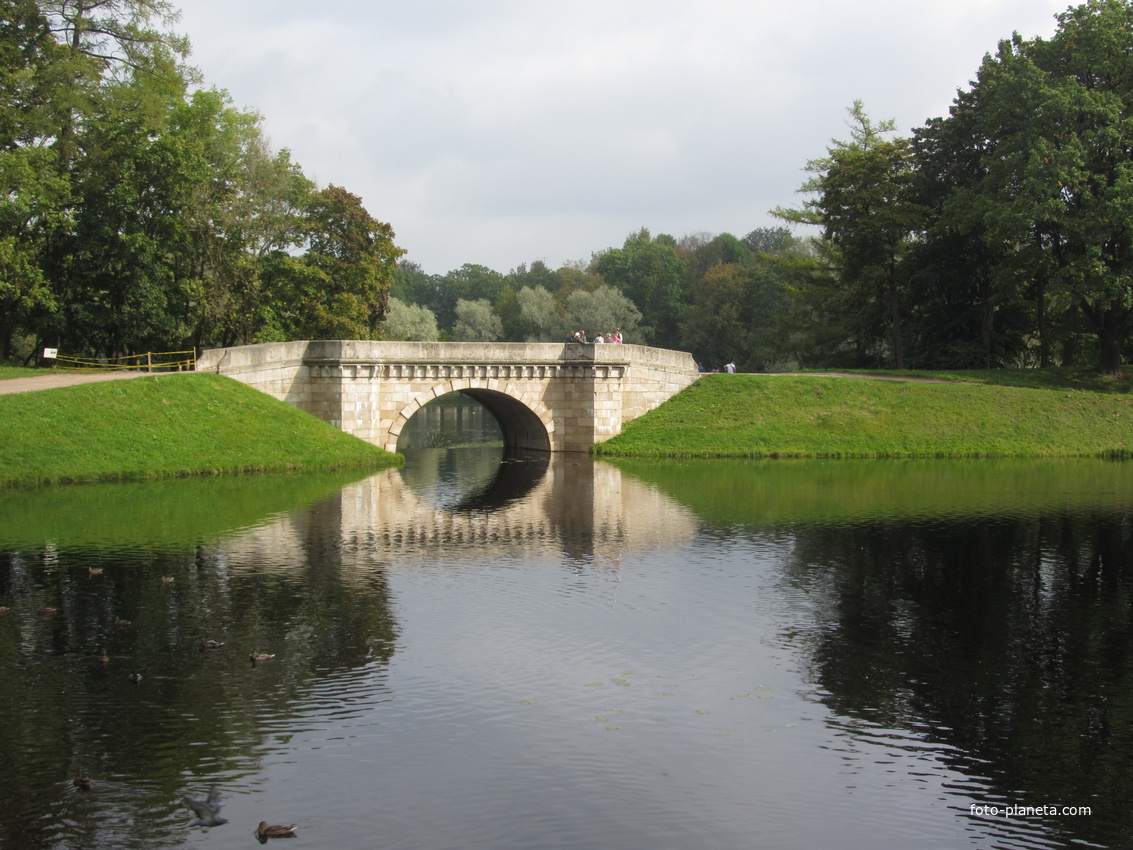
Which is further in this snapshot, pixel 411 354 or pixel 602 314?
pixel 602 314

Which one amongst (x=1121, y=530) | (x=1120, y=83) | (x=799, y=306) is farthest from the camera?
(x=799, y=306)

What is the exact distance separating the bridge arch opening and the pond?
16727 mm

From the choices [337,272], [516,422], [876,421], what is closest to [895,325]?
[876,421]

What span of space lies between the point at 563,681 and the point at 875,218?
43.9 metres

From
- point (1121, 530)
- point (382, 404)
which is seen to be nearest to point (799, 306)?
point (382, 404)

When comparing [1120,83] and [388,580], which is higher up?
[1120,83]

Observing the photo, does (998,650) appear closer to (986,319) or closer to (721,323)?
(986,319)

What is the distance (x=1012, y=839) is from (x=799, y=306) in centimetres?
5689

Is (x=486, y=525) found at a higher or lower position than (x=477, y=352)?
lower

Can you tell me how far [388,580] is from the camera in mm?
18344

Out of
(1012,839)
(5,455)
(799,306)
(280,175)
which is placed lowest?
(1012,839)

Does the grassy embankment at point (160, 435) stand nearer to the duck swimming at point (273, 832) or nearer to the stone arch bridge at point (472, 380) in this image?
the stone arch bridge at point (472, 380)

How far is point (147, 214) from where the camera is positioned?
43.4 metres

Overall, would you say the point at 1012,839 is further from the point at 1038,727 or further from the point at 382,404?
the point at 382,404
